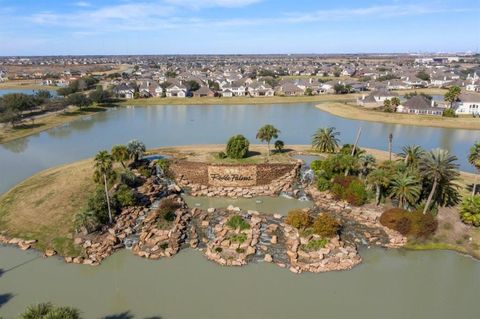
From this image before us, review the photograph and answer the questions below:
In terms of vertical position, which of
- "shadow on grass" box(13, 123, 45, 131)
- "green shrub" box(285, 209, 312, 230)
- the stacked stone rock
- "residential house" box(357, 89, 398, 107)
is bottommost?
the stacked stone rock

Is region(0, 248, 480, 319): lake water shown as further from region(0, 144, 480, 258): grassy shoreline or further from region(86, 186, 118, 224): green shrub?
region(86, 186, 118, 224): green shrub

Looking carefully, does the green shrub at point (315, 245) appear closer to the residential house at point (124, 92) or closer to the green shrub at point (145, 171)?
the green shrub at point (145, 171)

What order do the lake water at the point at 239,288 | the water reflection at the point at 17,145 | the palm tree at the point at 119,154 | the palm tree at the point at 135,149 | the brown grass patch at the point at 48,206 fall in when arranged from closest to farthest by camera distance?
1. the lake water at the point at 239,288
2. the brown grass patch at the point at 48,206
3. the palm tree at the point at 119,154
4. the palm tree at the point at 135,149
5. the water reflection at the point at 17,145

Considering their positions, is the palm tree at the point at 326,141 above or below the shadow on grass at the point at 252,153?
above

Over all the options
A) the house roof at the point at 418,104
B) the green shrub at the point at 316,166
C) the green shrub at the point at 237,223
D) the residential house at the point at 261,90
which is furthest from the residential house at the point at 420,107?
the green shrub at the point at 237,223

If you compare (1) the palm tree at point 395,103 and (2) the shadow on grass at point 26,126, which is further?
(1) the palm tree at point 395,103

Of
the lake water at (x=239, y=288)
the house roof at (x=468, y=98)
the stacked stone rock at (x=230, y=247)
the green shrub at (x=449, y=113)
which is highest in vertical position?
the house roof at (x=468, y=98)

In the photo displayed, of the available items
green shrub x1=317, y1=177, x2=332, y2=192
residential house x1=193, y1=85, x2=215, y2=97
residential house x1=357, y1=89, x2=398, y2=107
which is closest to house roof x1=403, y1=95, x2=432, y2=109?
residential house x1=357, y1=89, x2=398, y2=107
